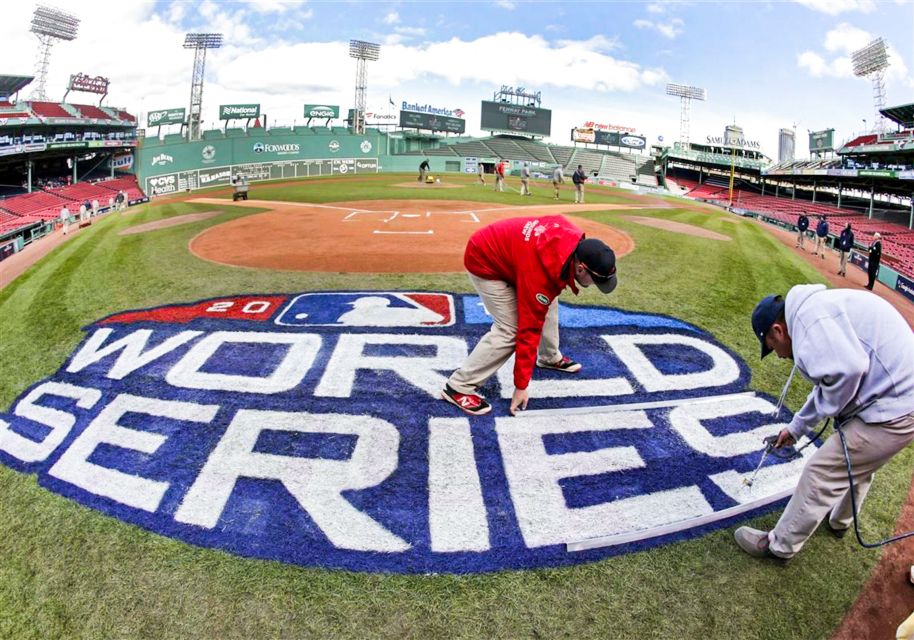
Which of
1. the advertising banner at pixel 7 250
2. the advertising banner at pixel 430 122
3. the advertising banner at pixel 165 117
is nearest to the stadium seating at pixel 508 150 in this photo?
the advertising banner at pixel 430 122

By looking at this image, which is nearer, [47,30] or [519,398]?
[519,398]

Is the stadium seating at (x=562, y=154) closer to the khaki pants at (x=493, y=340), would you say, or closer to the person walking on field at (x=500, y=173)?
the person walking on field at (x=500, y=173)

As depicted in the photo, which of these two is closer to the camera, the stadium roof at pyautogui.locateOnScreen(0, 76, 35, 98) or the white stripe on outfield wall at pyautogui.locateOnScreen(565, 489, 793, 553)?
the white stripe on outfield wall at pyautogui.locateOnScreen(565, 489, 793, 553)

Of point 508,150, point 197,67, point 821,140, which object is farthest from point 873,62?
point 197,67

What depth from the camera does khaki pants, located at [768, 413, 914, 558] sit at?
307 cm

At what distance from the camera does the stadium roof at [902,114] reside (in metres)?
42.9

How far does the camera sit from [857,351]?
2.87 m

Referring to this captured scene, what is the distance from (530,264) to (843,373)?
2.40 meters

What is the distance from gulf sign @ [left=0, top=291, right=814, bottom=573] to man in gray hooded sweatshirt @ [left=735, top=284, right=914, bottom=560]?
0.86 meters

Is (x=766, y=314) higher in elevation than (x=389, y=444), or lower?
higher

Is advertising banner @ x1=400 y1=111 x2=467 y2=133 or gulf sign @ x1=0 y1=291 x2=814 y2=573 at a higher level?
advertising banner @ x1=400 y1=111 x2=467 y2=133

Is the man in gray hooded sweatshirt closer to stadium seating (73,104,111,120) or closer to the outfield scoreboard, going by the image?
stadium seating (73,104,111,120)

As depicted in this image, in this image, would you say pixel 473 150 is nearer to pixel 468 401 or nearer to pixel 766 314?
pixel 468 401

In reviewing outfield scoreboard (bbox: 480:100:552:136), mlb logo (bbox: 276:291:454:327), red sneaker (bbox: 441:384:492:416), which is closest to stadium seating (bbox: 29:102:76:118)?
outfield scoreboard (bbox: 480:100:552:136)
